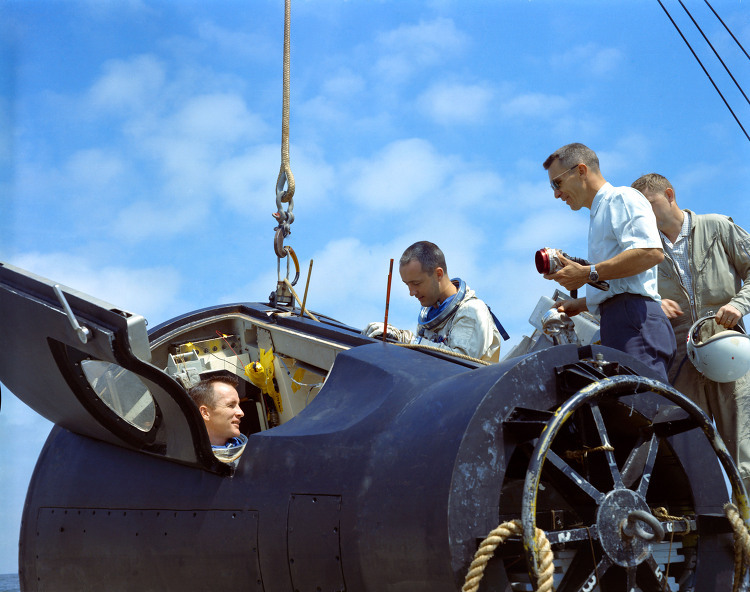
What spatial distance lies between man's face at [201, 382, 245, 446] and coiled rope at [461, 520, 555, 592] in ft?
5.91

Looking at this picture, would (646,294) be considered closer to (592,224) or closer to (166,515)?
(592,224)

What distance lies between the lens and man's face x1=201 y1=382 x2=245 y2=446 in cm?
377

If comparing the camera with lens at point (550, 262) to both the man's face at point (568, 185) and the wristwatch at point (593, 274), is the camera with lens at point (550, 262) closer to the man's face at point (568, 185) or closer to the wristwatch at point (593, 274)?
the wristwatch at point (593, 274)

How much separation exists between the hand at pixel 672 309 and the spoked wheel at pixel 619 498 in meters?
1.63

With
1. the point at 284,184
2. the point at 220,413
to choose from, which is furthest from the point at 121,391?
the point at 284,184

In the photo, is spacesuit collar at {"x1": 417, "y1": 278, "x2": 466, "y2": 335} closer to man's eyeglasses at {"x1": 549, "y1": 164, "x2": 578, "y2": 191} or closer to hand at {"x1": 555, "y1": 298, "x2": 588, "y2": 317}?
hand at {"x1": 555, "y1": 298, "x2": 588, "y2": 317}

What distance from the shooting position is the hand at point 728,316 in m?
4.06

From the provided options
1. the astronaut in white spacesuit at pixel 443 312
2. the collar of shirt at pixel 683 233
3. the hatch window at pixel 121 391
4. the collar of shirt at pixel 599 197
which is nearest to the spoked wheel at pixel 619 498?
the collar of shirt at pixel 599 197

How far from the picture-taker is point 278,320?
492 centimetres

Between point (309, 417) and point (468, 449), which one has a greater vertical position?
point (309, 417)

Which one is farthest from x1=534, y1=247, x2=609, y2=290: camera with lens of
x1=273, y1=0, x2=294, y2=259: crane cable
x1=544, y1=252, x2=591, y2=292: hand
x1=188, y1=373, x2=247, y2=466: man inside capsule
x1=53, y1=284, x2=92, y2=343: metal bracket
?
x1=273, y1=0, x2=294, y2=259: crane cable

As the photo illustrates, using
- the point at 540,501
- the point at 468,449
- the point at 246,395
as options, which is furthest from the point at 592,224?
the point at 246,395

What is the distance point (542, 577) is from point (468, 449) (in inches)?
15.7

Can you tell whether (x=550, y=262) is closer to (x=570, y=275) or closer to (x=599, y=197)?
(x=570, y=275)
